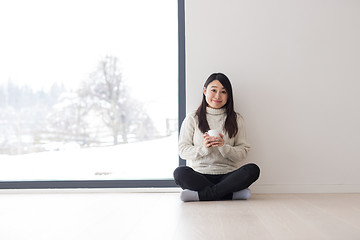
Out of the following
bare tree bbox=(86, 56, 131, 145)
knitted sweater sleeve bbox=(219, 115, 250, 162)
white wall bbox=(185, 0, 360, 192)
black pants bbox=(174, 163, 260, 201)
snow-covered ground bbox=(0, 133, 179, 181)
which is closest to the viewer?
black pants bbox=(174, 163, 260, 201)

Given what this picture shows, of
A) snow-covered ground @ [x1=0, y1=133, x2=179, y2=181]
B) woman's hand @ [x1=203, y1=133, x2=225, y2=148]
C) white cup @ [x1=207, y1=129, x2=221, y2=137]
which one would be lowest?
snow-covered ground @ [x1=0, y1=133, x2=179, y2=181]

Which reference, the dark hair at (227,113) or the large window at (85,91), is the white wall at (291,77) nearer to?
the dark hair at (227,113)

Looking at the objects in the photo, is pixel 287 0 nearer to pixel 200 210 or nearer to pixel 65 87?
pixel 200 210

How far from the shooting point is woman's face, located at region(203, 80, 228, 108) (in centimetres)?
307

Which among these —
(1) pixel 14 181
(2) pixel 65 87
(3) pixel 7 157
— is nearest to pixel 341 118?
(2) pixel 65 87

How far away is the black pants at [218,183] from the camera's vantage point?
2.84 m

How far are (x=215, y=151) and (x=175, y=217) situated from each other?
2.86 ft

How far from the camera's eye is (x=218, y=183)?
2.89 metres

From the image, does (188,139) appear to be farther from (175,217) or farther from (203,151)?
(175,217)

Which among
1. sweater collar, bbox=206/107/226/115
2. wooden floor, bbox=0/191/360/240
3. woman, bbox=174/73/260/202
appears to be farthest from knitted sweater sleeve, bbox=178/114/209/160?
wooden floor, bbox=0/191/360/240

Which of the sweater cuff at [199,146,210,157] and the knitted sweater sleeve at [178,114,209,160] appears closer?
the sweater cuff at [199,146,210,157]

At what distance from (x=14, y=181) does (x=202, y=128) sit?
5.09 ft

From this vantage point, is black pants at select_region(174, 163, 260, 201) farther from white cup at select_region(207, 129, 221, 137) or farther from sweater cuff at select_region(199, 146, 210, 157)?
white cup at select_region(207, 129, 221, 137)

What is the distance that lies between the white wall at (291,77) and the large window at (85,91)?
0.58 m
